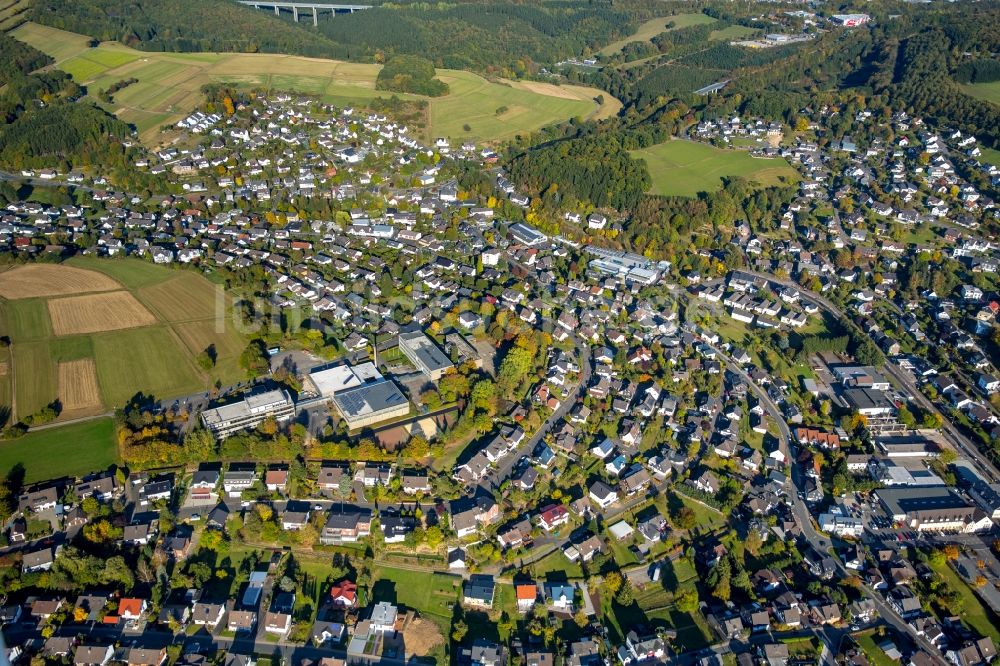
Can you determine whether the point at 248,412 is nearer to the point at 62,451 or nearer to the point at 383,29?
the point at 62,451

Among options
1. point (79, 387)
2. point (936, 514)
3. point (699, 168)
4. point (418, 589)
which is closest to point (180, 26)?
point (699, 168)

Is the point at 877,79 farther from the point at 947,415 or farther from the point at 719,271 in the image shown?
the point at 947,415

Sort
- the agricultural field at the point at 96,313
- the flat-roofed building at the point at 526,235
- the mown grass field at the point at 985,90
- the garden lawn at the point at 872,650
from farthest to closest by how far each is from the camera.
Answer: the mown grass field at the point at 985,90 → the flat-roofed building at the point at 526,235 → the agricultural field at the point at 96,313 → the garden lawn at the point at 872,650

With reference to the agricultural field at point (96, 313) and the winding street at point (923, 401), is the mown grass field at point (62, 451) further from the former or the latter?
the winding street at point (923, 401)

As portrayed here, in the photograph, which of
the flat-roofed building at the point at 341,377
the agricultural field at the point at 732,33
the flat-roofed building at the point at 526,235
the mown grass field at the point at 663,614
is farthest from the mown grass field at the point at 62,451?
the agricultural field at the point at 732,33

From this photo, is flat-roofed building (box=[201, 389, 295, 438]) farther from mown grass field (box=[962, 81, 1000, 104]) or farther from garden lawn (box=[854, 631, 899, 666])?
mown grass field (box=[962, 81, 1000, 104])

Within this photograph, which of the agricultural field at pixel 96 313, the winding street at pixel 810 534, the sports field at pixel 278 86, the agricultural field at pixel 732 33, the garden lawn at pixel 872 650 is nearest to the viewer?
the garden lawn at pixel 872 650

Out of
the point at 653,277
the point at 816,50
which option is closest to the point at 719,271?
the point at 653,277

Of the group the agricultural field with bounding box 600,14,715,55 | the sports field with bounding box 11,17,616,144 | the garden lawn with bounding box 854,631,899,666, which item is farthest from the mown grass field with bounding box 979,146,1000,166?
the agricultural field with bounding box 600,14,715,55
